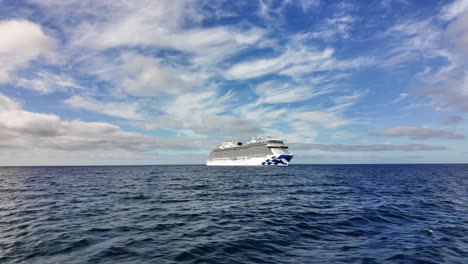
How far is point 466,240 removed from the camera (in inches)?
549

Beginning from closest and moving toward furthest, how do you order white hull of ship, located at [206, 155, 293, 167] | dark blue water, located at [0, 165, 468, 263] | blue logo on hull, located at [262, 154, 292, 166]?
dark blue water, located at [0, 165, 468, 263] → blue logo on hull, located at [262, 154, 292, 166] → white hull of ship, located at [206, 155, 293, 167]

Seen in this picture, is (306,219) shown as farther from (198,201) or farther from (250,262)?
(198,201)

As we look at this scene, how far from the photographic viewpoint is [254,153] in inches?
5856

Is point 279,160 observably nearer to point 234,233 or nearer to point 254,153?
point 254,153

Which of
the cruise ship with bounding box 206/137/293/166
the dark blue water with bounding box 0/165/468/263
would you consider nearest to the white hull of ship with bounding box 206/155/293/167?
the cruise ship with bounding box 206/137/293/166

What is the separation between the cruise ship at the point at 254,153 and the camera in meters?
135

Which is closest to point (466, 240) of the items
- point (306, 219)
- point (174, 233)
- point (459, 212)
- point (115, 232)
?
point (306, 219)

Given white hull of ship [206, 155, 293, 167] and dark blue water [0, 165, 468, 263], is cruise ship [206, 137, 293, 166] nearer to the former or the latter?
white hull of ship [206, 155, 293, 167]

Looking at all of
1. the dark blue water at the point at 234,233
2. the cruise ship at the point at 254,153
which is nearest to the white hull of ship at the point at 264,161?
the cruise ship at the point at 254,153

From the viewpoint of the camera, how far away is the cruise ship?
13525 cm

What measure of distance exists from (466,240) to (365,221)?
18.1 ft

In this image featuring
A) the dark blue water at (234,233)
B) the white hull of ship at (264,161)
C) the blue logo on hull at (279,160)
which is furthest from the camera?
the white hull of ship at (264,161)

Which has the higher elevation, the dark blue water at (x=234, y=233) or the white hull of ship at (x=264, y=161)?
the white hull of ship at (x=264, y=161)

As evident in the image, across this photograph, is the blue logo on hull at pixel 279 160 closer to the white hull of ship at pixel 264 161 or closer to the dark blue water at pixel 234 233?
the white hull of ship at pixel 264 161
